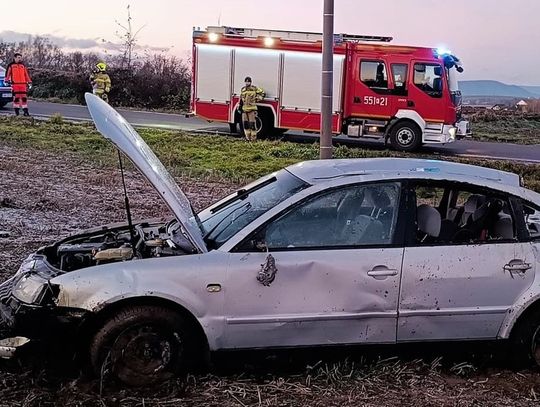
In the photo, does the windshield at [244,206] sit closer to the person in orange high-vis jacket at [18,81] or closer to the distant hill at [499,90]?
the person in orange high-vis jacket at [18,81]

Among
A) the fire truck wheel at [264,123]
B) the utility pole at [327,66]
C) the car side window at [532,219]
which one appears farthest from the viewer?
the fire truck wheel at [264,123]

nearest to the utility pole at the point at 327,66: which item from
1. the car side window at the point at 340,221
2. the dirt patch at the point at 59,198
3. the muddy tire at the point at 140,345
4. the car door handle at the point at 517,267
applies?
the dirt patch at the point at 59,198

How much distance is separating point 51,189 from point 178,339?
7197 millimetres

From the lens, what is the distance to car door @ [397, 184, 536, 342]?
14.2ft

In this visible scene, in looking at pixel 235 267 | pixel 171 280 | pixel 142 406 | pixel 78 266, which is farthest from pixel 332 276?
pixel 78 266

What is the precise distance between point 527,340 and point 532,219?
0.84 meters

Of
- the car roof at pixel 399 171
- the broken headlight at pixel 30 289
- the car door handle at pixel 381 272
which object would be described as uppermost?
the car roof at pixel 399 171

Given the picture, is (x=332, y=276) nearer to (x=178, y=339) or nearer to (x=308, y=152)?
(x=178, y=339)

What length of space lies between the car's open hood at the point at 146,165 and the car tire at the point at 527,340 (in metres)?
2.10

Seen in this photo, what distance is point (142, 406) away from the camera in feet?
12.7

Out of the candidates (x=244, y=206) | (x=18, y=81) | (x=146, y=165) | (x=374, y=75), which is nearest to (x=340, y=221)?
→ (x=244, y=206)

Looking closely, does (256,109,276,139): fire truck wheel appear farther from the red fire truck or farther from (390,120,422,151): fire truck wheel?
(390,120,422,151): fire truck wheel

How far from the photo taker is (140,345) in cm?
412

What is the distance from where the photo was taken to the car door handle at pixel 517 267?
4406 mm
